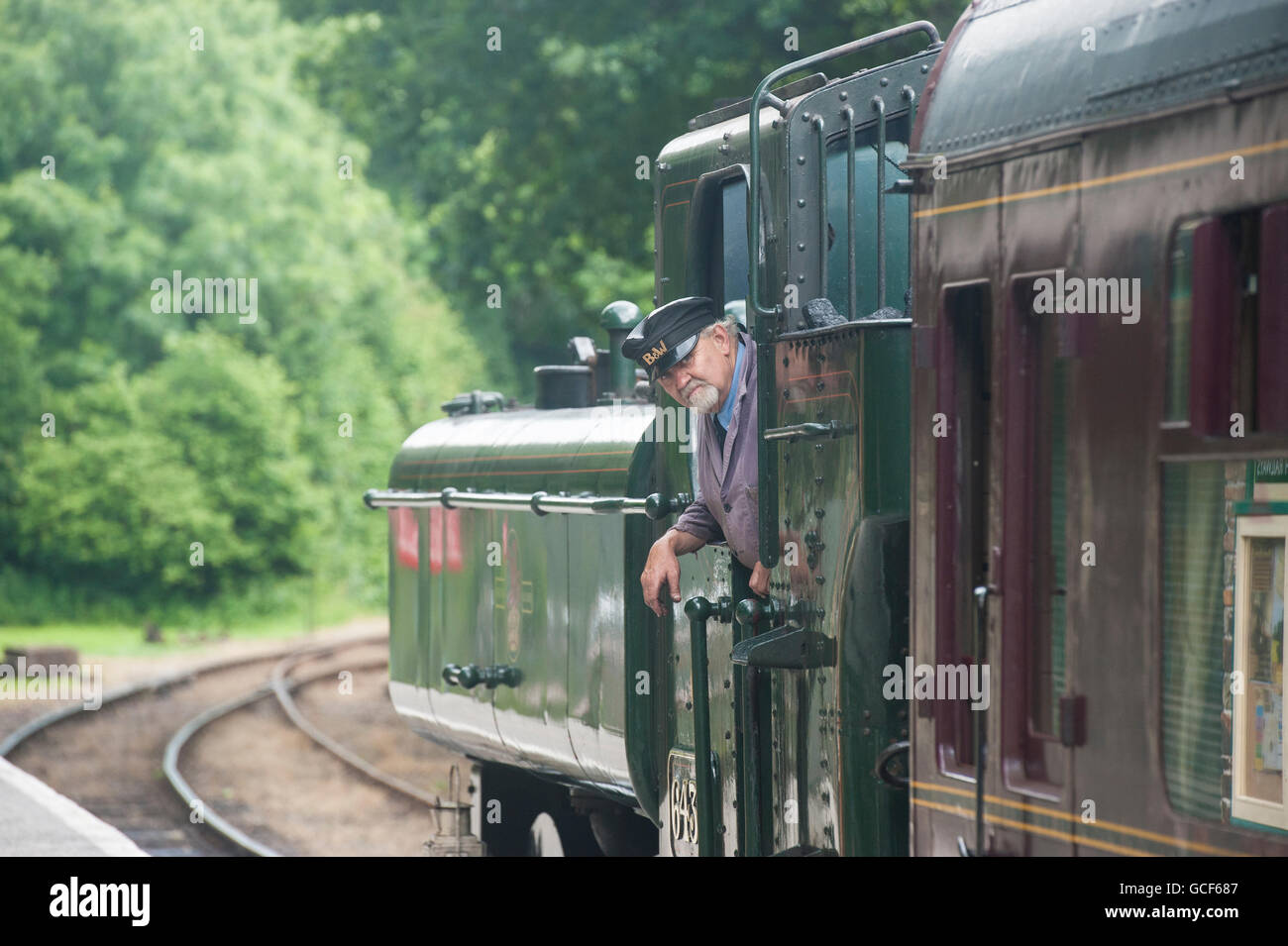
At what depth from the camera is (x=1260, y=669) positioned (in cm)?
341

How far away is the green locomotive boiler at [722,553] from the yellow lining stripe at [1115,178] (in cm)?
18

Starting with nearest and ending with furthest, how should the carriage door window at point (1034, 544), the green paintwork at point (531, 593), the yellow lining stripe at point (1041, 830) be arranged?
the yellow lining stripe at point (1041, 830) < the carriage door window at point (1034, 544) < the green paintwork at point (531, 593)

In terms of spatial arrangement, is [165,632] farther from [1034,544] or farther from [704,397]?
[1034,544]

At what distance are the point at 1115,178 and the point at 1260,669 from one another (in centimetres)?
102

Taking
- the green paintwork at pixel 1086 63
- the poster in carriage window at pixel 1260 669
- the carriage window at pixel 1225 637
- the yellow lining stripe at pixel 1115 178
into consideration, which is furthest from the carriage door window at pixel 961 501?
the poster in carriage window at pixel 1260 669

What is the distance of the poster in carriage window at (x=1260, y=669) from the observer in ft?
11.1

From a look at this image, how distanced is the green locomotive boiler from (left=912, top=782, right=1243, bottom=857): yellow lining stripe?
0.47 m

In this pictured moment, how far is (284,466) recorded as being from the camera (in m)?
34.1

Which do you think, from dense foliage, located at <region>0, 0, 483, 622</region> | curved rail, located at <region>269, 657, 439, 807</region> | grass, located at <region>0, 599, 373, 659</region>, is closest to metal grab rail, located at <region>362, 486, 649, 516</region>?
curved rail, located at <region>269, 657, 439, 807</region>

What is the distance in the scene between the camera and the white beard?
5.41m

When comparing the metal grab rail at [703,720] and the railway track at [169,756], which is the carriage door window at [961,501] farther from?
the railway track at [169,756]

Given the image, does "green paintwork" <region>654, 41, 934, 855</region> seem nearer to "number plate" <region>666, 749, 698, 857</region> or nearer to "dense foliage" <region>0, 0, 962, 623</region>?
→ "number plate" <region>666, 749, 698, 857</region>
